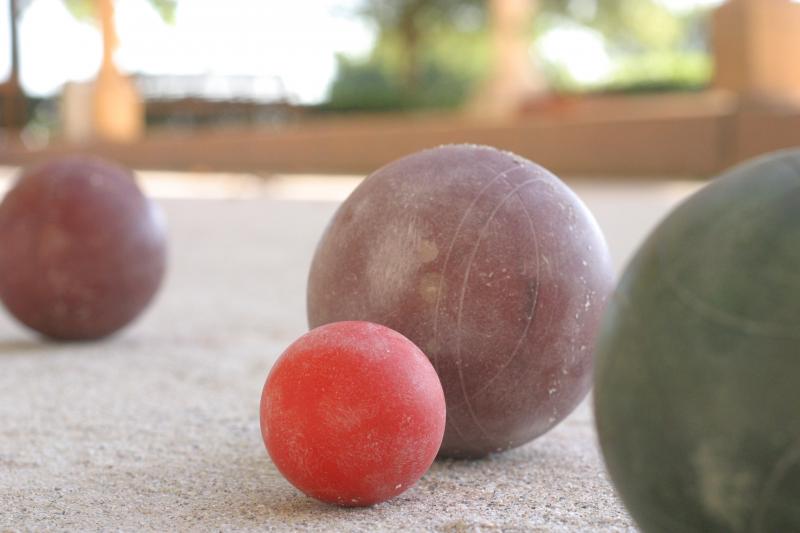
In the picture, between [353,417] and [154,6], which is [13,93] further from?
[353,417]

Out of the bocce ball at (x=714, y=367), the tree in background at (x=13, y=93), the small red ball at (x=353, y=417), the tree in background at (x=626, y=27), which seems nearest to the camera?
the bocce ball at (x=714, y=367)

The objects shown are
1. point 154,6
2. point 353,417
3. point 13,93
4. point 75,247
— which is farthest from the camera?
point 154,6

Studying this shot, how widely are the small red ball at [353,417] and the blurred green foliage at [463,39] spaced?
115 feet

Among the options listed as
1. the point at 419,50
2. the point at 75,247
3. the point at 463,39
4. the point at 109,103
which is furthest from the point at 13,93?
the point at 75,247

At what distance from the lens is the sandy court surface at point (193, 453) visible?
273 cm

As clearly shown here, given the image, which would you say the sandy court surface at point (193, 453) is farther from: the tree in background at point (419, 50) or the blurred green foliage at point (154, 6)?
the tree in background at point (419, 50)

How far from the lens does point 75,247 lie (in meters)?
4.98

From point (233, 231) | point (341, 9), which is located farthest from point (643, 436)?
point (341, 9)

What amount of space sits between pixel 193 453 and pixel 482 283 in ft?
3.50

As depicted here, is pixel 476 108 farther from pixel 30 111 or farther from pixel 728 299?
pixel 728 299

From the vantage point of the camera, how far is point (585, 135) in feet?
57.4

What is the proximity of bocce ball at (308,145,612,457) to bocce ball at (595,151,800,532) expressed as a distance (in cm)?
85

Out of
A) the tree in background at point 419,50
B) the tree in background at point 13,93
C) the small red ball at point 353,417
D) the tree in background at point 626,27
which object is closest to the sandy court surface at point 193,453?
the small red ball at point 353,417

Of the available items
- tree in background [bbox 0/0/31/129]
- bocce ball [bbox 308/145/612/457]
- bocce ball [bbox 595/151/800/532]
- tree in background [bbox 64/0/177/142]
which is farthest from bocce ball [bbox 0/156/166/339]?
tree in background [bbox 0/0/31/129]
